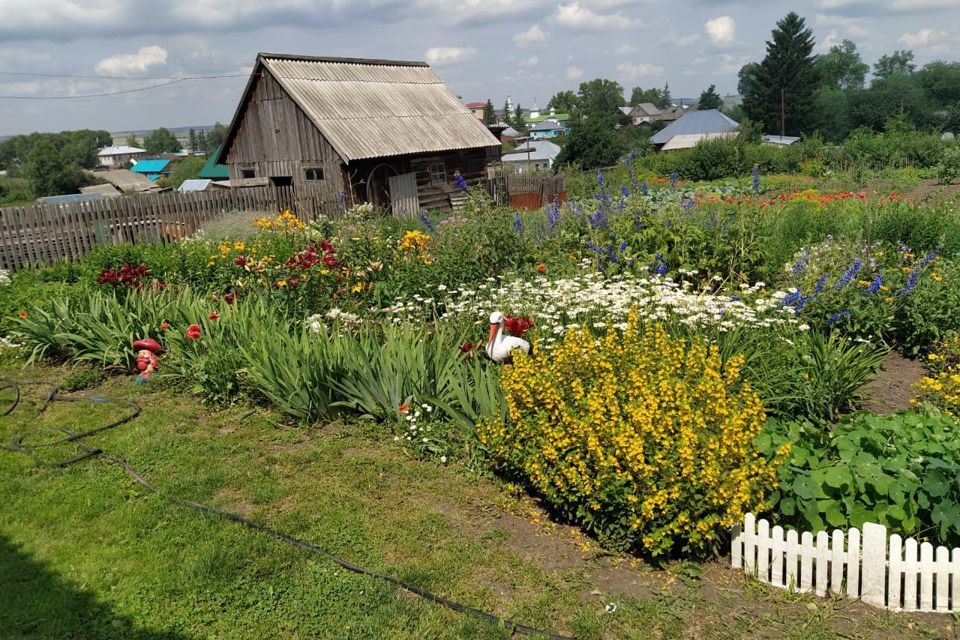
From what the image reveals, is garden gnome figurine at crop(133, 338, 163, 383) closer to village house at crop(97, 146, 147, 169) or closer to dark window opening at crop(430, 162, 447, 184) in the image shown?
dark window opening at crop(430, 162, 447, 184)

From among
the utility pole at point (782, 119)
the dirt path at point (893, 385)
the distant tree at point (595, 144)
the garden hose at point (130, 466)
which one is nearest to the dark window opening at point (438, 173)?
the garden hose at point (130, 466)

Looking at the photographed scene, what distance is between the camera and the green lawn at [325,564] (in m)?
3.29

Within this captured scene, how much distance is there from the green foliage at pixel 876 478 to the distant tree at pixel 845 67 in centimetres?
15404

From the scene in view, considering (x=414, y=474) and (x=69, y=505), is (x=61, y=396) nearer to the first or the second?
(x=69, y=505)

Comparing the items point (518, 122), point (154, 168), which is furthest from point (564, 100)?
point (154, 168)

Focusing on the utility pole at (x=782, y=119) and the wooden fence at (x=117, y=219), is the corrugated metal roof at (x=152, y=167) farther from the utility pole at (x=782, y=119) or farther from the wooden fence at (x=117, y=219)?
the wooden fence at (x=117, y=219)

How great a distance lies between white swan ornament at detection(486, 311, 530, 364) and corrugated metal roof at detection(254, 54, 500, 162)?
1417 cm

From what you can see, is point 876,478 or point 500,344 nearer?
point 876,478

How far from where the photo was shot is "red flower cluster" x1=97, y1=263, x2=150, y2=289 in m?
8.12

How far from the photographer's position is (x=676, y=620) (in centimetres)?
327

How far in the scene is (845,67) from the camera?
151 metres

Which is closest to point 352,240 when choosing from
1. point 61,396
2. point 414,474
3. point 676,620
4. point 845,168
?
point 61,396

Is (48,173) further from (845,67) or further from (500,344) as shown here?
(845,67)

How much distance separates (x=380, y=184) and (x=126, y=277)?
1252 cm
